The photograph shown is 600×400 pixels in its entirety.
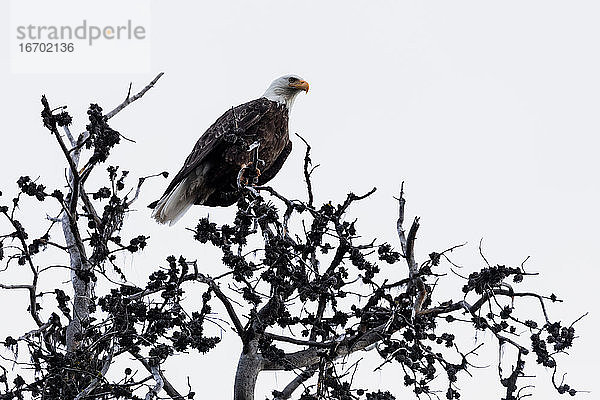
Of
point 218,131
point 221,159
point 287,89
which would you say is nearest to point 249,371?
point 221,159

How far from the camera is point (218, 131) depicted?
7910mm

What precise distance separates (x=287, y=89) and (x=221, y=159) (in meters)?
1.38

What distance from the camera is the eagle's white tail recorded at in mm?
7918

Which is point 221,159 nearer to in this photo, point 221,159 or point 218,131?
point 221,159

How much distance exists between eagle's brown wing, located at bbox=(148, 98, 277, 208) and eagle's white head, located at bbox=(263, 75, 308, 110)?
0.32 meters

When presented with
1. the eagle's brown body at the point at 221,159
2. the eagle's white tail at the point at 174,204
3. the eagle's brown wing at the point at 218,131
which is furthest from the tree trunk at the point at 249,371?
the eagle's white tail at the point at 174,204

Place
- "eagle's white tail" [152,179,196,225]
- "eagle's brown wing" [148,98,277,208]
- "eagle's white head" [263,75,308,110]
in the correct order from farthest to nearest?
"eagle's white head" [263,75,308,110], "eagle's white tail" [152,179,196,225], "eagle's brown wing" [148,98,277,208]

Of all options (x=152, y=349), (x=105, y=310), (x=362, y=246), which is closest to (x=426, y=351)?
(x=362, y=246)

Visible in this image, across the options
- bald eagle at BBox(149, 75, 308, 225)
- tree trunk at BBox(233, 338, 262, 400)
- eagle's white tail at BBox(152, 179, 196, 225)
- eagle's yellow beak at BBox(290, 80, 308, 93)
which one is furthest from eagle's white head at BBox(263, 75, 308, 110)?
tree trunk at BBox(233, 338, 262, 400)

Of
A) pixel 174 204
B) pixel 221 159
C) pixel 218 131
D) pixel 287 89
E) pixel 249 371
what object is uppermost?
Answer: pixel 287 89

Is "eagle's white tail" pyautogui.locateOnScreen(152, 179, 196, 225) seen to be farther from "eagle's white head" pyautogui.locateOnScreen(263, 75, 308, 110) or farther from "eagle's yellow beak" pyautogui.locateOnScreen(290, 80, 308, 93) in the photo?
"eagle's yellow beak" pyautogui.locateOnScreen(290, 80, 308, 93)

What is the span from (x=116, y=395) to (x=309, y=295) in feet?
3.82

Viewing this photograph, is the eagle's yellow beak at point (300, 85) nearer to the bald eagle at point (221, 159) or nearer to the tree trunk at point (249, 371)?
the bald eagle at point (221, 159)

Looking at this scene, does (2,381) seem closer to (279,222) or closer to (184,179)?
(279,222)
